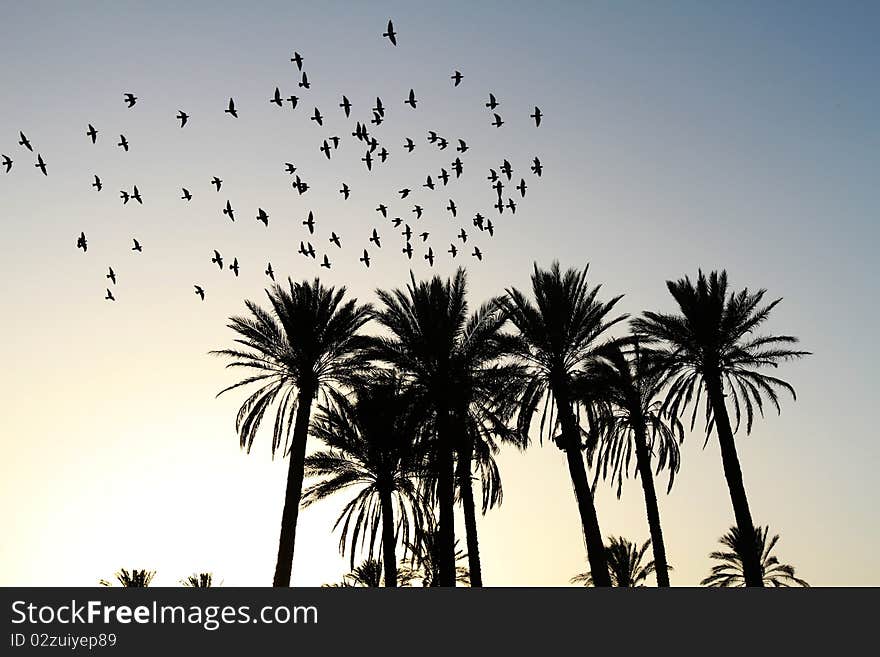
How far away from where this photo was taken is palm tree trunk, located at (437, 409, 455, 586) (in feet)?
82.4

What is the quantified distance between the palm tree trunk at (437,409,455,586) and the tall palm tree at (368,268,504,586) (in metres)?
0.03

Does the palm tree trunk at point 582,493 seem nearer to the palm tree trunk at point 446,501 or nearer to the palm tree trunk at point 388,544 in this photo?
the palm tree trunk at point 446,501

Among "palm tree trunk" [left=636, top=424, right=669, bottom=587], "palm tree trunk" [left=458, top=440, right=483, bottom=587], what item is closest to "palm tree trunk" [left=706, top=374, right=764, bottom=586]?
"palm tree trunk" [left=636, top=424, right=669, bottom=587]

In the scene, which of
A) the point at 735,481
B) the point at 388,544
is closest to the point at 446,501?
the point at 388,544

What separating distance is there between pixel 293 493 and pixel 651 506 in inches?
567

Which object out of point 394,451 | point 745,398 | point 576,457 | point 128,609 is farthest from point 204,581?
point 128,609

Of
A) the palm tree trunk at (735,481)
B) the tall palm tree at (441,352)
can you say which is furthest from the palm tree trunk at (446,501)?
the palm tree trunk at (735,481)

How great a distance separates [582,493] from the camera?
87.2 feet

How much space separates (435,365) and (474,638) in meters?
15.7

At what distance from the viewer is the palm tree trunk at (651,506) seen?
1256 inches

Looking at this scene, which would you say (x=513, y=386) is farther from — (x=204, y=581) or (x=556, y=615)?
(x=204, y=581)

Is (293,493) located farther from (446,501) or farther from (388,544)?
(388,544)

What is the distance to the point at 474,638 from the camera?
12.3 m

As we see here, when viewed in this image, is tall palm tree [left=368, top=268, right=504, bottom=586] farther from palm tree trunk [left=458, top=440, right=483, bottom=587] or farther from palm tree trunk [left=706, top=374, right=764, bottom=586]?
palm tree trunk [left=706, top=374, right=764, bottom=586]
